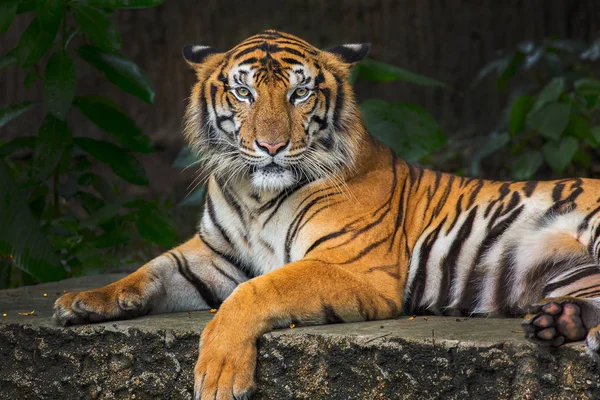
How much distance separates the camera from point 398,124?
5180mm

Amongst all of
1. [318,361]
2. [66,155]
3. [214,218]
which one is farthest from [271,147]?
[66,155]

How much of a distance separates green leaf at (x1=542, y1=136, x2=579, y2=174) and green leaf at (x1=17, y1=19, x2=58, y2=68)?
11.6 ft

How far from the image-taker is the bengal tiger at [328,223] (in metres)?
3.10

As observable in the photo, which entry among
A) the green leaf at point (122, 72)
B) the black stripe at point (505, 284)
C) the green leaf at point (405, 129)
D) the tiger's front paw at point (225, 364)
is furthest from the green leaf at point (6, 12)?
the black stripe at point (505, 284)

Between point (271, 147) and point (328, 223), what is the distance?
384 millimetres

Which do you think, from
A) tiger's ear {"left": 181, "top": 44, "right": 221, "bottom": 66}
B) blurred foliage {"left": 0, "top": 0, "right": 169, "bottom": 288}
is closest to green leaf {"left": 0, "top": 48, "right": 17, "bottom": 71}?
blurred foliage {"left": 0, "top": 0, "right": 169, "bottom": 288}

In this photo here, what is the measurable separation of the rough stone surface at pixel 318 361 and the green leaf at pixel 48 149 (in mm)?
1452

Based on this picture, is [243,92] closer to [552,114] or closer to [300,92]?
Result: [300,92]

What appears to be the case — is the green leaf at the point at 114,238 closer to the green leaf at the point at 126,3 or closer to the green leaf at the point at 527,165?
the green leaf at the point at 126,3

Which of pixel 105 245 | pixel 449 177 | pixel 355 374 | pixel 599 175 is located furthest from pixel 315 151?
pixel 599 175

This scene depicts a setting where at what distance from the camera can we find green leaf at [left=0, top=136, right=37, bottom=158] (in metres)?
4.77

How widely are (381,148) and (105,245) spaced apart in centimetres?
204

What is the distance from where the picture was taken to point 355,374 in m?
2.65

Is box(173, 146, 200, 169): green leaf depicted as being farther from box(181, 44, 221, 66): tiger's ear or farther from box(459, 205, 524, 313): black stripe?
box(459, 205, 524, 313): black stripe
